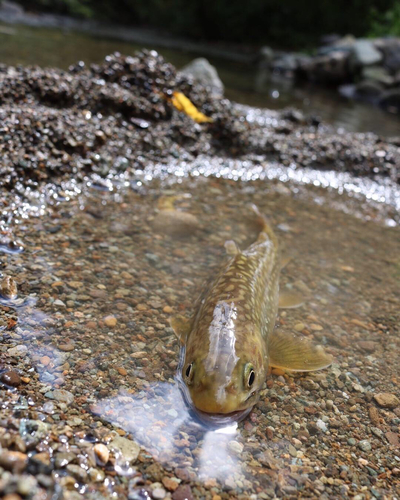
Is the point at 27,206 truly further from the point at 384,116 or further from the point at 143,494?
the point at 384,116

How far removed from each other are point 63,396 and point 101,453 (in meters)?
0.40

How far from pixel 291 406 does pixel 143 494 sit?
104 cm

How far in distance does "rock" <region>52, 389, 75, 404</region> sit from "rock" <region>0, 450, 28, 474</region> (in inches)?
15.5

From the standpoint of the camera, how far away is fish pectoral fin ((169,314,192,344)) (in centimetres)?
287

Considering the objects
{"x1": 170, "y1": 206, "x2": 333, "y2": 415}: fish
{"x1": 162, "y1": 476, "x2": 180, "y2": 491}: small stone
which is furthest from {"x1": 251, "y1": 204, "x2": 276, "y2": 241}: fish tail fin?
{"x1": 162, "y1": 476, "x2": 180, "y2": 491}: small stone

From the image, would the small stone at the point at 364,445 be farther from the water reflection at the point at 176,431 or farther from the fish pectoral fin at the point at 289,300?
the fish pectoral fin at the point at 289,300

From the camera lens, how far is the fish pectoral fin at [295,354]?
2.79 metres

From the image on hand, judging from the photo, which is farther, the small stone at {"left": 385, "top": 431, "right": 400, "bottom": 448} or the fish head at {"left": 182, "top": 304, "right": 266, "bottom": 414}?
the small stone at {"left": 385, "top": 431, "right": 400, "bottom": 448}

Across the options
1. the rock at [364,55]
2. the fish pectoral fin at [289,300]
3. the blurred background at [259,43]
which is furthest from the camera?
the rock at [364,55]

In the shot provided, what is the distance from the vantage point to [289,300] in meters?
3.56

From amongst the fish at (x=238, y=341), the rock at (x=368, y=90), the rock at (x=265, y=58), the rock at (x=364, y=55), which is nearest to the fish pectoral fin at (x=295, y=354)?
the fish at (x=238, y=341)

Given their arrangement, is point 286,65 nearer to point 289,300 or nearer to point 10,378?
point 289,300

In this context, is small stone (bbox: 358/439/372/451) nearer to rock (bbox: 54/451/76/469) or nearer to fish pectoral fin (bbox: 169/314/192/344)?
fish pectoral fin (bbox: 169/314/192/344)

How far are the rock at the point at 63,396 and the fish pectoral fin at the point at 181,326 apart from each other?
0.77 m
